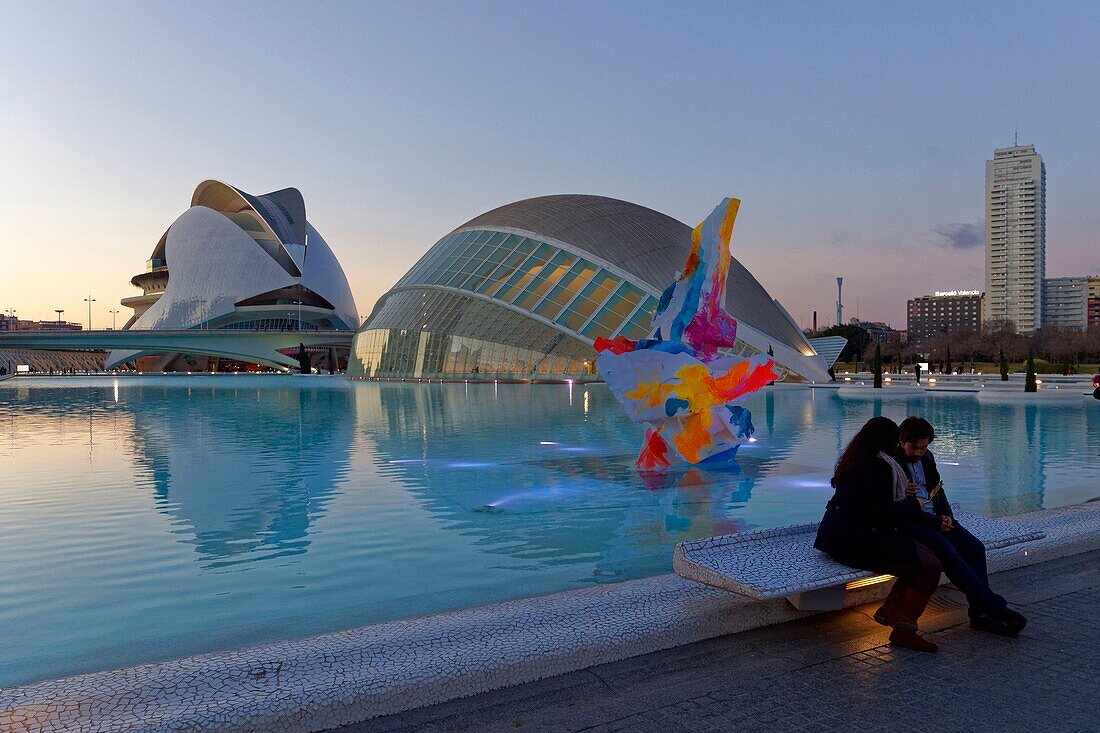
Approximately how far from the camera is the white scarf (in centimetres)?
498

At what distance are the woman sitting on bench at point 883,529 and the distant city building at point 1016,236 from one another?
7875 inches

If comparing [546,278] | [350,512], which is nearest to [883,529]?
[350,512]

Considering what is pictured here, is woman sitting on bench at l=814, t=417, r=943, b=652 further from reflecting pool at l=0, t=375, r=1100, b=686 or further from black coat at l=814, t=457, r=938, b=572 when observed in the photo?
reflecting pool at l=0, t=375, r=1100, b=686

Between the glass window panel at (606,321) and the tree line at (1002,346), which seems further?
the tree line at (1002,346)

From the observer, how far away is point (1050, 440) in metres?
16.2

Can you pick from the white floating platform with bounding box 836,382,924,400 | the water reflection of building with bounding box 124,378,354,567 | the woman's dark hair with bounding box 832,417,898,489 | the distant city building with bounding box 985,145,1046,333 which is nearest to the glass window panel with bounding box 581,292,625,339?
the white floating platform with bounding box 836,382,924,400

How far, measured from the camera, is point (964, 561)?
195 inches

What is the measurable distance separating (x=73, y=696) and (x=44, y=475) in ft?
33.5

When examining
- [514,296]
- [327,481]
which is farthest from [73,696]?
[514,296]

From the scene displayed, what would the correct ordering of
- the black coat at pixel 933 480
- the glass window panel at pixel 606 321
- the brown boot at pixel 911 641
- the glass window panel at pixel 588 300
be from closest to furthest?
the brown boot at pixel 911 641 < the black coat at pixel 933 480 < the glass window panel at pixel 606 321 < the glass window panel at pixel 588 300

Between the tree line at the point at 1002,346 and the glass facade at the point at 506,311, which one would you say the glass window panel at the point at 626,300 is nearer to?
the glass facade at the point at 506,311

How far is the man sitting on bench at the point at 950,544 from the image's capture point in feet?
15.2

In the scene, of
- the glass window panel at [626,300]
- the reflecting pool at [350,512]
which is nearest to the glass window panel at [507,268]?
the glass window panel at [626,300]

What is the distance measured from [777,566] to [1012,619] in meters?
1.23
